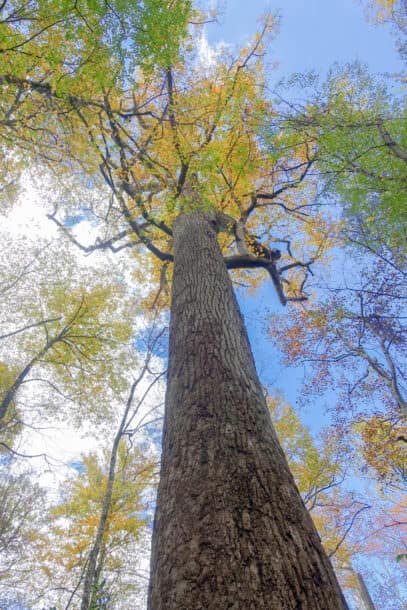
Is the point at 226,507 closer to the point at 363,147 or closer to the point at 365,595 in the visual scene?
the point at 363,147

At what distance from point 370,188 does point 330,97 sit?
222cm

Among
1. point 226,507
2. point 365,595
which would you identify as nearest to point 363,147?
point 226,507

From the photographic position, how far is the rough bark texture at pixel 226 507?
1012 mm

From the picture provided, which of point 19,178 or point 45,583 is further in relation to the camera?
point 45,583

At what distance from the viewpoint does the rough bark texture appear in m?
1.01

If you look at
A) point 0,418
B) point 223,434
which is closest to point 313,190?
point 223,434

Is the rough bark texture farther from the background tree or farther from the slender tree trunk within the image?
the slender tree trunk

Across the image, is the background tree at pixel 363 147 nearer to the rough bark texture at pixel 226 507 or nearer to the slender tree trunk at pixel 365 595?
the rough bark texture at pixel 226 507

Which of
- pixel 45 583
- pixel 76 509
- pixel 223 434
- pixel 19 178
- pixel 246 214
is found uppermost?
pixel 19 178

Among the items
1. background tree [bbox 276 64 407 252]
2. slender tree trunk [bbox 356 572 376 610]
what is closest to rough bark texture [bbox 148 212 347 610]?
background tree [bbox 276 64 407 252]

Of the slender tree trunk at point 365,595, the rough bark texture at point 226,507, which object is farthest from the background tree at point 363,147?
the slender tree trunk at point 365,595

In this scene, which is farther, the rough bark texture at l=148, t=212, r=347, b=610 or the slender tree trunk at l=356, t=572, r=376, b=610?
the slender tree trunk at l=356, t=572, r=376, b=610

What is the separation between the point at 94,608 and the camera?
4953 millimetres

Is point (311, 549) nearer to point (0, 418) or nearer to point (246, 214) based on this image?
point (246, 214)
